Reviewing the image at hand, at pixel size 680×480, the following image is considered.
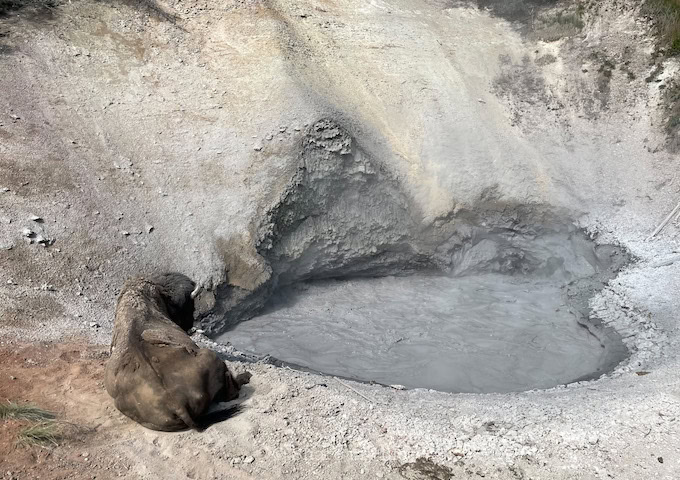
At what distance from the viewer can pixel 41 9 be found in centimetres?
1209

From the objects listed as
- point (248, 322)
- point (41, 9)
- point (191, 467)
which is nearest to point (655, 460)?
point (191, 467)

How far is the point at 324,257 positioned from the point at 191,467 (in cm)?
658

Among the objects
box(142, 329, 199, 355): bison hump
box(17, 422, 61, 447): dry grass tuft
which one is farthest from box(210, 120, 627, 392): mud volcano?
box(17, 422, 61, 447): dry grass tuft

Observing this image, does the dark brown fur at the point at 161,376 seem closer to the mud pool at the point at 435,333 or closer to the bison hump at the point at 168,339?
the bison hump at the point at 168,339

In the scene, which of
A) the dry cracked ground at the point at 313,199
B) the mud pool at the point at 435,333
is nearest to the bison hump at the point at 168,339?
the dry cracked ground at the point at 313,199

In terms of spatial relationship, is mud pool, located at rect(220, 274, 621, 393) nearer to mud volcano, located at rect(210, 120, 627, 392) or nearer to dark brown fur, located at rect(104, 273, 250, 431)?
mud volcano, located at rect(210, 120, 627, 392)

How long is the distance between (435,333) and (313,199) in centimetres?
346

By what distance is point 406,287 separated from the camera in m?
11.7

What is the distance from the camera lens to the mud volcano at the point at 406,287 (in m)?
9.11

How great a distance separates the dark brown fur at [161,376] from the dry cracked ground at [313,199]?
0.65 ft

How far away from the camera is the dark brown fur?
16.5 ft

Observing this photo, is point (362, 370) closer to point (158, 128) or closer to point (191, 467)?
point (191, 467)

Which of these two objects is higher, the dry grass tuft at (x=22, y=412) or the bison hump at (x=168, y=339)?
the bison hump at (x=168, y=339)

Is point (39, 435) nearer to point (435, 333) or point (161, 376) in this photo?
point (161, 376)
